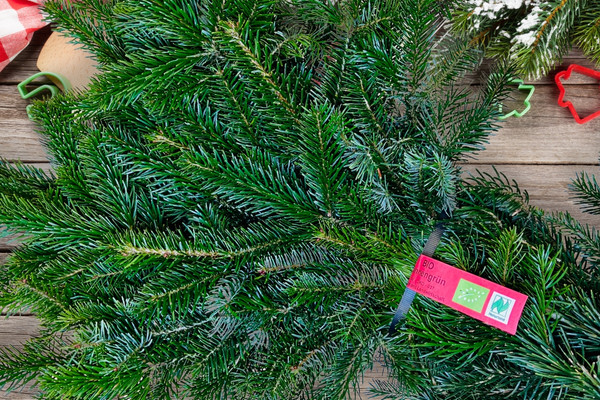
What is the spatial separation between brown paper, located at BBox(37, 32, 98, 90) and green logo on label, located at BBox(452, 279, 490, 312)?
2.48ft

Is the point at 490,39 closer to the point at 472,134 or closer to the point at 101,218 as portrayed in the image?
the point at 472,134

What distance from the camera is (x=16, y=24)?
2.71 ft

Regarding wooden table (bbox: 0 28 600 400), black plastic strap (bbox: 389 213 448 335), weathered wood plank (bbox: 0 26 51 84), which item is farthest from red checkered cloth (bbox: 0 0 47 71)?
black plastic strap (bbox: 389 213 448 335)

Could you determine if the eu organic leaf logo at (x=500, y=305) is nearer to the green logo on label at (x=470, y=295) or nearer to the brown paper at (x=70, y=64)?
the green logo on label at (x=470, y=295)

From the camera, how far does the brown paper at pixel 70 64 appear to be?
33.0 inches

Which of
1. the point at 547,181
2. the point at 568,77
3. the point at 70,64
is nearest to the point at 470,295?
the point at 547,181

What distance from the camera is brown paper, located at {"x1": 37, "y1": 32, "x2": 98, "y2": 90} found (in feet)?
2.75

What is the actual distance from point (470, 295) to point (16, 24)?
0.92 m

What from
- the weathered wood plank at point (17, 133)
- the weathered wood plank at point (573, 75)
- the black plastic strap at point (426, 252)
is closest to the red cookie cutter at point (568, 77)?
the weathered wood plank at point (573, 75)

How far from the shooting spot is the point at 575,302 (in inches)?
17.0

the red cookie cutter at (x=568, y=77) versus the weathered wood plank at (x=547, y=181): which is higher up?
the red cookie cutter at (x=568, y=77)

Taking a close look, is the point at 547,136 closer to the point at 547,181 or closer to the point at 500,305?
the point at 547,181

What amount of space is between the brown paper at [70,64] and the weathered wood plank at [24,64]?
65 millimetres

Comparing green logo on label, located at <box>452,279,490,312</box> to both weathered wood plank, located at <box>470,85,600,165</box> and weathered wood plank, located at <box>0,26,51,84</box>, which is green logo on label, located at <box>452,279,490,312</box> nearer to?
weathered wood plank, located at <box>470,85,600,165</box>
